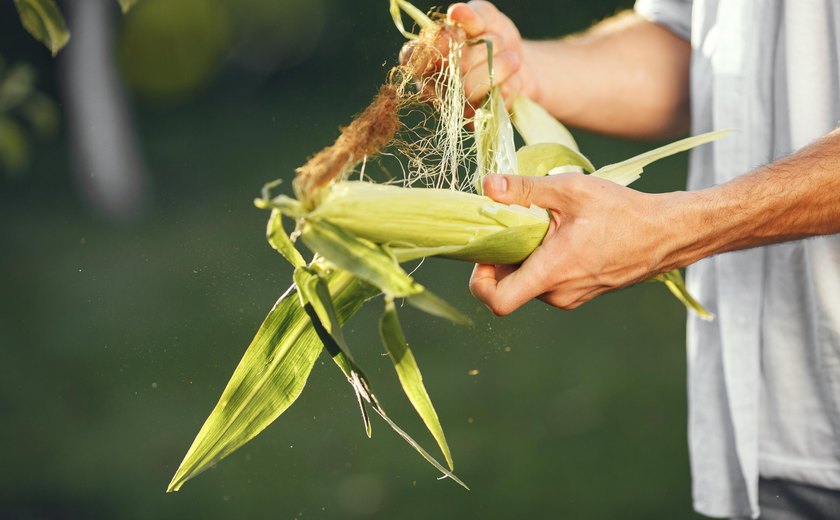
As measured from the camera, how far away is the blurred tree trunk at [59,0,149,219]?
5.93 metres

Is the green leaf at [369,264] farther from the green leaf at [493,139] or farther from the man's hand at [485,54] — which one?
the man's hand at [485,54]

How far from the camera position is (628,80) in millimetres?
1825

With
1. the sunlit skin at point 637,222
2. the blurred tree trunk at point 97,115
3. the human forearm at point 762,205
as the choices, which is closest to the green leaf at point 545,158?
the sunlit skin at point 637,222

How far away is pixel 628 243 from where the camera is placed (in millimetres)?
1201

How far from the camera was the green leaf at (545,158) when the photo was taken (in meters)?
1.40

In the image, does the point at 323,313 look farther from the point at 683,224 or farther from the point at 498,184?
the point at 683,224

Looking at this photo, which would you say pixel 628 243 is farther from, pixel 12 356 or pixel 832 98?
pixel 12 356

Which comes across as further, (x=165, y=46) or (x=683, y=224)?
(x=165, y=46)

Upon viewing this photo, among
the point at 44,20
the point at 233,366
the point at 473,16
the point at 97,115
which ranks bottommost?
the point at 233,366

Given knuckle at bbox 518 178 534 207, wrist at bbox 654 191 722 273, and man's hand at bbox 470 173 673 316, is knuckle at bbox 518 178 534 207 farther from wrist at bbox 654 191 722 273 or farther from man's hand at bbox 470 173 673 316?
wrist at bbox 654 191 722 273

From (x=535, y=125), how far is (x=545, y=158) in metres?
0.15

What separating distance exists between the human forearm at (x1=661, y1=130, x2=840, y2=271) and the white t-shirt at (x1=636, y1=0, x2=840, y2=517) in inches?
6.5

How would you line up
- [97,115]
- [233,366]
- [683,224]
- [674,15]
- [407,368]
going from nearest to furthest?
[407,368] < [683,224] < [674,15] < [233,366] < [97,115]

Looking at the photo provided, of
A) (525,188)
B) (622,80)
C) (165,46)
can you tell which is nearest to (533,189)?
(525,188)
